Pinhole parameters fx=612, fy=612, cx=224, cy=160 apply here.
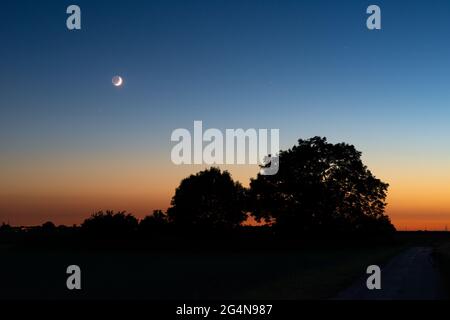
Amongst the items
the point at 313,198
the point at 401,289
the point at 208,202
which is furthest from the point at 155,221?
the point at 401,289

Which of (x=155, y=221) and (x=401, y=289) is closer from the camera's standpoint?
(x=401, y=289)

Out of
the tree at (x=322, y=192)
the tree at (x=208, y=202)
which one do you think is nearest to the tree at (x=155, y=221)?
the tree at (x=208, y=202)

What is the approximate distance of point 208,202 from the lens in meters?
116

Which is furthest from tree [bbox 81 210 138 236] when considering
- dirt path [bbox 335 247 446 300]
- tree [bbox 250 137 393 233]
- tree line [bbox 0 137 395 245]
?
dirt path [bbox 335 247 446 300]

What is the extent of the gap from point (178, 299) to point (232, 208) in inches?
3508

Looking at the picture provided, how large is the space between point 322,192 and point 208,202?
31070mm

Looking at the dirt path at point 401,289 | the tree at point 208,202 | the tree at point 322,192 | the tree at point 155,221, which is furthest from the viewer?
the tree at point 208,202

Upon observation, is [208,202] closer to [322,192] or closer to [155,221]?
[155,221]

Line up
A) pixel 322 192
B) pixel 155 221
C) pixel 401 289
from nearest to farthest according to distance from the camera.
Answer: pixel 401 289
pixel 322 192
pixel 155 221

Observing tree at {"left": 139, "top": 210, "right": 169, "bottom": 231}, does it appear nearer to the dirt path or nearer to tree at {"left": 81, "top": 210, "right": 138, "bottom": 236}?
tree at {"left": 81, "top": 210, "right": 138, "bottom": 236}

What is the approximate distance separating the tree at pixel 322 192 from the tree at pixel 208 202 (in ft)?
61.9

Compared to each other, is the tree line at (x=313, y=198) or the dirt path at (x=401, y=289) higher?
the tree line at (x=313, y=198)

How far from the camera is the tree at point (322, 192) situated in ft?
293

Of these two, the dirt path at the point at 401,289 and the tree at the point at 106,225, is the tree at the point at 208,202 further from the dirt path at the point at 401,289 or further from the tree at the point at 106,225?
the dirt path at the point at 401,289
